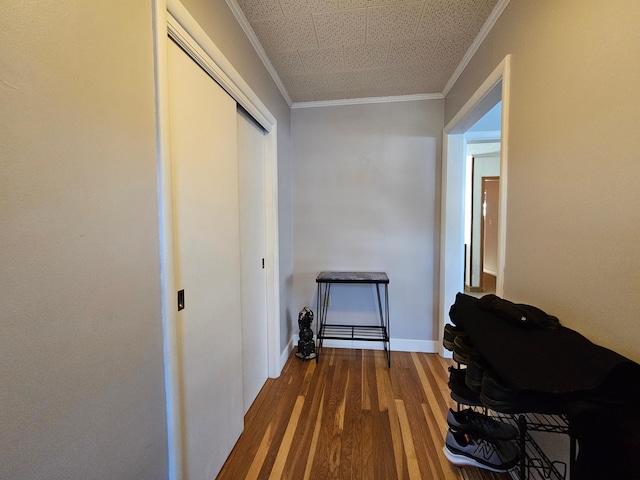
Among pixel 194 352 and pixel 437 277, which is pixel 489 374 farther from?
pixel 437 277

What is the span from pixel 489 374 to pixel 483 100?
171 cm

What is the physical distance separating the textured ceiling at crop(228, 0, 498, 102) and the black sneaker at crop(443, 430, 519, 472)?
92.4 inches

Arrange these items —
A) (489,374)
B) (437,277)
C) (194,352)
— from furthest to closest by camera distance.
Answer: (437,277) < (194,352) < (489,374)

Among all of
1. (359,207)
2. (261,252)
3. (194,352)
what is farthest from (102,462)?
(359,207)

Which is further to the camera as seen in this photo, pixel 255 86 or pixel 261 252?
pixel 261 252

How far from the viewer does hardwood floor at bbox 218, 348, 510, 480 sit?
4.38ft

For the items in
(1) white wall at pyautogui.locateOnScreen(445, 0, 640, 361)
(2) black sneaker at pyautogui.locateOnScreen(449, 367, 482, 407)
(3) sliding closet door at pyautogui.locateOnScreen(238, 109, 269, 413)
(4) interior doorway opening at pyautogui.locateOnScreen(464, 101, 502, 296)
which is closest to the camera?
(1) white wall at pyautogui.locateOnScreen(445, 0, 640, 361)

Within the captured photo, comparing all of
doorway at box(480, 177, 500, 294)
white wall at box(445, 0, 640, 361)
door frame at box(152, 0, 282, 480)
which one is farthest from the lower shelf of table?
doorway at box(480, 177, 500, 294)

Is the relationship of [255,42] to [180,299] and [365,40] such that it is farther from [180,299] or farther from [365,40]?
[180,299]

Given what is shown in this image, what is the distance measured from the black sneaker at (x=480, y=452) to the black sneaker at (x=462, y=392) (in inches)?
11.6

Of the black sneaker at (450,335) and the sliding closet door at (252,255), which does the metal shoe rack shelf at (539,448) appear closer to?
the black sneaker at (450,335)

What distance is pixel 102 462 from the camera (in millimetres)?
701

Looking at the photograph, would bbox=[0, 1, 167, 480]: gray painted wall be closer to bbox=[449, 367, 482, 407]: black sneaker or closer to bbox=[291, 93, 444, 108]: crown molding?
bbox=[449, 367, 482, 407]: black sneaker

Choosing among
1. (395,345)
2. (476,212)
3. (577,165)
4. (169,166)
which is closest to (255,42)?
(169,166)
